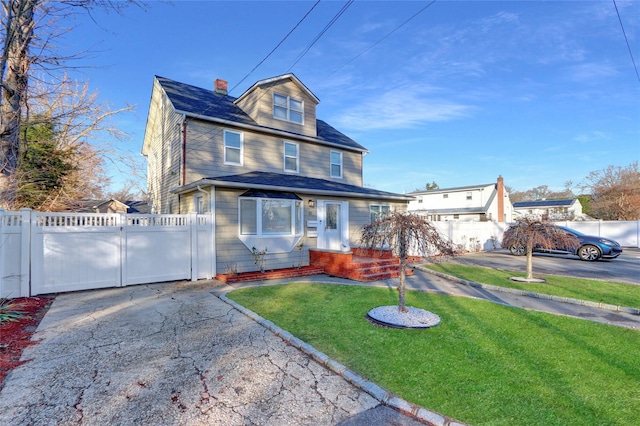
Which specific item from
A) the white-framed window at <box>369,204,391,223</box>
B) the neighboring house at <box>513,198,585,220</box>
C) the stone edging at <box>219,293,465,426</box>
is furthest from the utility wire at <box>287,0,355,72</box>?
the neighboring house at <box>513,198,585,220</box>

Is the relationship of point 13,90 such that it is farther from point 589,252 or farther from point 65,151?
point 589,252

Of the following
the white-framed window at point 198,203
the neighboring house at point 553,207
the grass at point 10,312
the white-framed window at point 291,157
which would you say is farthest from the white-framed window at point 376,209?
the neighboring house at point 553,207

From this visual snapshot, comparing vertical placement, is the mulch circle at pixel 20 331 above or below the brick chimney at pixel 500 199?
below

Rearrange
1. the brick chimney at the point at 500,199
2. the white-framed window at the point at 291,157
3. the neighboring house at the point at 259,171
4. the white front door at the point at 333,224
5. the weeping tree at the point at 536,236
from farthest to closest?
1. the brick chimney at the point at 500,199
2. the white-framed window at the point at 291,157
3. the white front door at the point at 333,224
4. the neighboring house at the point at 259,171
5. the weeping tree at the point at 536,236

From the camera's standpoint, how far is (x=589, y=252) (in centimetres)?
1377

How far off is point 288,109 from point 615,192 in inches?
1291

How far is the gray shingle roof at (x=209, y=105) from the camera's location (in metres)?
11.0

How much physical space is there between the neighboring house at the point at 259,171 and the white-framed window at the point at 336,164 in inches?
1.9

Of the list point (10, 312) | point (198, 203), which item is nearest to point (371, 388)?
point (10, 312)

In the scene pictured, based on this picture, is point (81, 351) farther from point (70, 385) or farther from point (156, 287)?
point (156, 287)

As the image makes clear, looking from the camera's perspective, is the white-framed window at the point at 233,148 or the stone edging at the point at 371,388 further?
the white-framed window at the point at 233,148

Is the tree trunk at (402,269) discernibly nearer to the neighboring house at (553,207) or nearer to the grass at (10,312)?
the grass at (10,312)

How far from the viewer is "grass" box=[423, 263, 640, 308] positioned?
6.63m

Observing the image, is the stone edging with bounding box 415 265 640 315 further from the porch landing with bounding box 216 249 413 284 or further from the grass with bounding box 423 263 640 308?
the porch landing with bounding box 216 249 413 284
